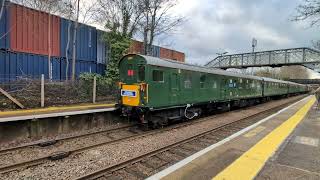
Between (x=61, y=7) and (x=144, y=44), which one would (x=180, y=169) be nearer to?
(x=61, y=7)

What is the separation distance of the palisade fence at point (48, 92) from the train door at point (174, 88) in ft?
21.2

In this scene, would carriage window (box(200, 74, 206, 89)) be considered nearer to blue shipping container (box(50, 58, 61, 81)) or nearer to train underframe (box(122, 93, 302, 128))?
train underframe (box(122, 93, 302, 128))

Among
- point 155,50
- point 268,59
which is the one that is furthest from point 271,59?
point 155,50

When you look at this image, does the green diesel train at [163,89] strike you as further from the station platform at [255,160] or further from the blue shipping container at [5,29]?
the blue shipping container at [5,29]

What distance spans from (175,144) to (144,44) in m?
19.1

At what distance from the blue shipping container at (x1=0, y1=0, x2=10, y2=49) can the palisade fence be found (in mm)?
2011

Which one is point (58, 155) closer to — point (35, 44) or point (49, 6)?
point (35, 44)

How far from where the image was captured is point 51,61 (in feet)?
60.5

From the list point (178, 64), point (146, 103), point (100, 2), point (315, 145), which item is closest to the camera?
point (315, 145)

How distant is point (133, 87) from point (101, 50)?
40.6ft

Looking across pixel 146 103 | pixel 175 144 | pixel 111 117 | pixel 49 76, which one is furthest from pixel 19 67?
pixel 175 144

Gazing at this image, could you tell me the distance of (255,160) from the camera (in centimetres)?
681

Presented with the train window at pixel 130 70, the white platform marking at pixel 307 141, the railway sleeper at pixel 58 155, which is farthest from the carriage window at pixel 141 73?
Answer: the white platform marking at pixel 307 141

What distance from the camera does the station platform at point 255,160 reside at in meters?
5.85
